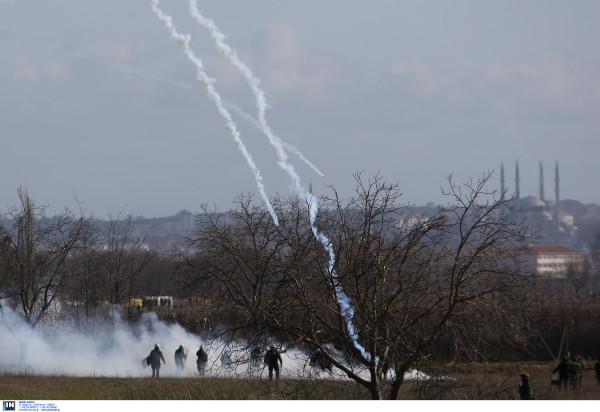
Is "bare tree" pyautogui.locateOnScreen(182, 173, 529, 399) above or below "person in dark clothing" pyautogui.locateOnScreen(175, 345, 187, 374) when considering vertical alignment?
above

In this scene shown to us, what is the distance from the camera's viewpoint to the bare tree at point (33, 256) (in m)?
23.4

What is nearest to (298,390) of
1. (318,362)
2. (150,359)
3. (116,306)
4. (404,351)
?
(318,362)

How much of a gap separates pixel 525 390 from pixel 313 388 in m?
2.82

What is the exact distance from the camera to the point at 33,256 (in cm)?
2414

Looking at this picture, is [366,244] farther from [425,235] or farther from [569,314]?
[569,314]

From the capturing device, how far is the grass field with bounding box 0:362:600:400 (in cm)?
1186

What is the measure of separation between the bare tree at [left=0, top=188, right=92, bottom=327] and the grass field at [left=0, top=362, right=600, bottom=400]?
21.7ft

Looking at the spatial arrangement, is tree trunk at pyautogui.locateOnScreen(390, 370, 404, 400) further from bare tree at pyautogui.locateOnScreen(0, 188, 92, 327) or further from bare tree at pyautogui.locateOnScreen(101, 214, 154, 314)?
bare tree at pyautogui.locateOnScreen(101, 214, 154, 314)

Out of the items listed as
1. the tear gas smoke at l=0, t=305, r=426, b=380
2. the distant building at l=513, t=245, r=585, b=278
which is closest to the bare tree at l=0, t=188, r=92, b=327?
the tear gas smoke at l=0, t=305, r=426, b=380

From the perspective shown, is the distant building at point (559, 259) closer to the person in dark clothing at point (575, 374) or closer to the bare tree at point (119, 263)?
the person in dark clothing at point (575, 374)

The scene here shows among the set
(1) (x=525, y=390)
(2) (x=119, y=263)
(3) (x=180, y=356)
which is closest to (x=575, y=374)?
(1) (x=525, y=390)

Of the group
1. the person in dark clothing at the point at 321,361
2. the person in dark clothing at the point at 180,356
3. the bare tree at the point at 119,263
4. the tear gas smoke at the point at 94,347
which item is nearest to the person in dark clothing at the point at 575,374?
the person in dark clothing at the point at 321,361

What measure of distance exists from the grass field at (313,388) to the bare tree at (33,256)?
6614 millimetres

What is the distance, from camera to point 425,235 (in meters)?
11.4
